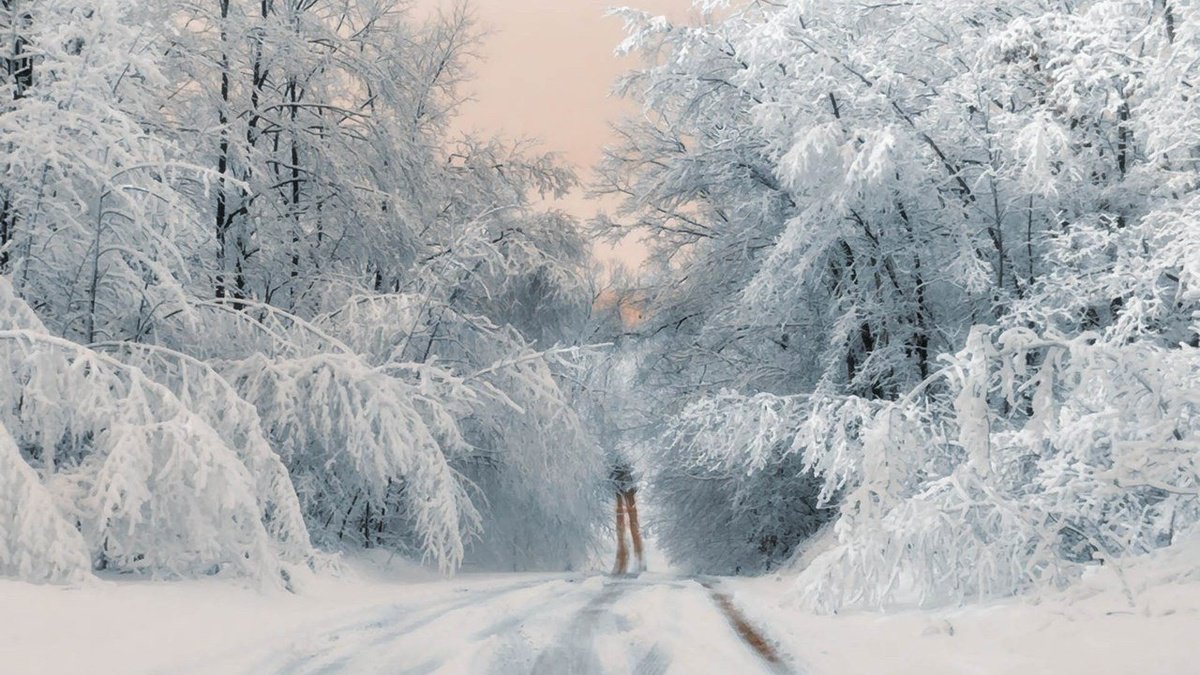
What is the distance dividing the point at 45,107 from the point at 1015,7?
11.8 m

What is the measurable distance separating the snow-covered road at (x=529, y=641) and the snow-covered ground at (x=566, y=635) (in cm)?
2

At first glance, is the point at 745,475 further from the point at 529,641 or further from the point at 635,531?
the point at 635,531

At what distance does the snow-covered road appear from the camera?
500 centimetres

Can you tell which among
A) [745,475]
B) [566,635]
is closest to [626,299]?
[745,475]

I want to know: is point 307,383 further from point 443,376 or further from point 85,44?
point 85,44

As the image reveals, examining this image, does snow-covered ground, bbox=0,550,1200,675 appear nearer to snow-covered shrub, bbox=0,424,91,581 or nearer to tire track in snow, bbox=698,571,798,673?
tire track in snow, bbox=698,571,798,673

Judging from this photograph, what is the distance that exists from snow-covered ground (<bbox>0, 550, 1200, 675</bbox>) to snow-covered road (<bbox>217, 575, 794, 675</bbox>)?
0.02 meters

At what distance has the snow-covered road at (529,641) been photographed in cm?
500

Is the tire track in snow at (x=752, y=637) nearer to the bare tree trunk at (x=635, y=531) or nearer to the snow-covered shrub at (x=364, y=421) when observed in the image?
the snow-covered shrub at (x=364, y=421)

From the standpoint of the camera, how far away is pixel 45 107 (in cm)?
801

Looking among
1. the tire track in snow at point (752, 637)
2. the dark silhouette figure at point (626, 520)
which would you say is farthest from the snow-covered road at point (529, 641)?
the dark silhouette figure at point (626, 520)

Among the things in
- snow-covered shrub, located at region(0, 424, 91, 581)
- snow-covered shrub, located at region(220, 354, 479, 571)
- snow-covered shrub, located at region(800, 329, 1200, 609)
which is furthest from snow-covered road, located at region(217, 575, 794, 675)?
snow-covered shrub, located at region(220, 354, 479, 571)

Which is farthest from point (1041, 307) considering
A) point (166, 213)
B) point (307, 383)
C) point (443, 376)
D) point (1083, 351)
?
point (166, 213)

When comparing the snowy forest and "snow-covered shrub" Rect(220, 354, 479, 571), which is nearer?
the snowy forest
